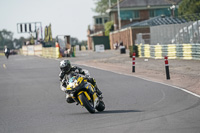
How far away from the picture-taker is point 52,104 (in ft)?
44.2

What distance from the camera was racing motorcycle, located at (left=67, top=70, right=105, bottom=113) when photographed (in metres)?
10.4

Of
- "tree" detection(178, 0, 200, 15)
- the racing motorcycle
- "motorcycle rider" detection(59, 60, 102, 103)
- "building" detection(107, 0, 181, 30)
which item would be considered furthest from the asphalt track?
"building" detection(107, 0, 181, 30)

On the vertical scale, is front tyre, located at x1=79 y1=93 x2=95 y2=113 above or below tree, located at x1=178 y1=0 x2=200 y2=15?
below

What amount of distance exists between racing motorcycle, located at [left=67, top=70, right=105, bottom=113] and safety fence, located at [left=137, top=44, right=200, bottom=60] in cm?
1874

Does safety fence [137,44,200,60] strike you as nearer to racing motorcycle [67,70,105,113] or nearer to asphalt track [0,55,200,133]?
asphalt track [0,55,200,133]

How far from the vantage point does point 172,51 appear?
34000mm

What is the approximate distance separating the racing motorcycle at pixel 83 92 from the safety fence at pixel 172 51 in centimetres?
1874

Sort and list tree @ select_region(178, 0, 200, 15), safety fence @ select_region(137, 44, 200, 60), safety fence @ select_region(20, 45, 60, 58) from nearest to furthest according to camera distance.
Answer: safety fence @ select_region(137, 44, 200, 60)
safety fence @ select_region(20, 45, 60, 58)
tree @ select_region(178, 0, 200, 15)

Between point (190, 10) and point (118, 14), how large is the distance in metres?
18.8

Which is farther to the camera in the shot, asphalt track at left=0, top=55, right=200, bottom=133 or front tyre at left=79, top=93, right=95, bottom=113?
front tyre at left=79, top=93, right=95, bottom=113

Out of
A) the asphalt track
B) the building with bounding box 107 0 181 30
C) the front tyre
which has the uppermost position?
the building with bounding box 107 0 181 30

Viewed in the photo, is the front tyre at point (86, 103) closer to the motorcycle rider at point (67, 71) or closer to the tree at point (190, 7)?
the motorcycle rider at point (67, 71)

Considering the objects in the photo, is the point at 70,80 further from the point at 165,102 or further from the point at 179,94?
the point at 179,94

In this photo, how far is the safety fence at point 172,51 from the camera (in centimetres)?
2987
